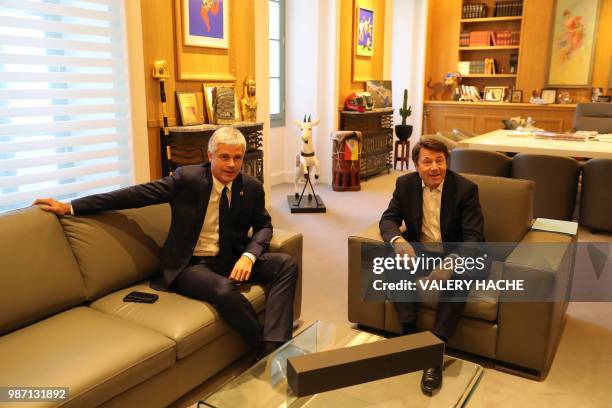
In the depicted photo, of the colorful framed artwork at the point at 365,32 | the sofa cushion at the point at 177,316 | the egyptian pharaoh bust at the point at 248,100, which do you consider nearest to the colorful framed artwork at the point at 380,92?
the colorful framed artwork at the point at 365,32

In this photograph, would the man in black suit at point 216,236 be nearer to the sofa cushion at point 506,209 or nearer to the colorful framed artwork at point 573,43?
the sofa cushion at point 506,209

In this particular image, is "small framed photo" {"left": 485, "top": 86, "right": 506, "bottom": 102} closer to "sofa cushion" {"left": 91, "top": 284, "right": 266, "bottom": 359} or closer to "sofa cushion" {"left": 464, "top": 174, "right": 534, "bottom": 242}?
"sofa cushion" {"left": 464, "top": 174, "right": 534, "bottom": 242}

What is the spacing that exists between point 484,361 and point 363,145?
14.8ft

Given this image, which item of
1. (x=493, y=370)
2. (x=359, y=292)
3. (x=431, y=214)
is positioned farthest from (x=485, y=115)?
(x=493, y=370)

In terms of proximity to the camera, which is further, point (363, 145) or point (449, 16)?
point (449, 16)

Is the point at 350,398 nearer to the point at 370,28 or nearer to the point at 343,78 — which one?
the point at 343,78

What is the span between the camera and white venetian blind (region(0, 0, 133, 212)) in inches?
118

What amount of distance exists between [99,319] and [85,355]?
0.30 m

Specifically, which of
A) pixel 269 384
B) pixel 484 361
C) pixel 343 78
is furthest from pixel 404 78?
pixel 269 384

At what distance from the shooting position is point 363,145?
674 cm

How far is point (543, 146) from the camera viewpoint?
4.50 meters

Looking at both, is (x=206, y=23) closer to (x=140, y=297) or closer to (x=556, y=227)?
(x=140, y=297)

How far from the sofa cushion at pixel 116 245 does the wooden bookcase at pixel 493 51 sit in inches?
272

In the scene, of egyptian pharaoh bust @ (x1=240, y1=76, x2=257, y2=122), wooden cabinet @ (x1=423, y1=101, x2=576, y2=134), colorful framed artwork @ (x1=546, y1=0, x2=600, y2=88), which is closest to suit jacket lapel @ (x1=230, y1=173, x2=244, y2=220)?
egyptian pharaoh bust @ (x1=240, y1=76, x2=257, y2=122)
